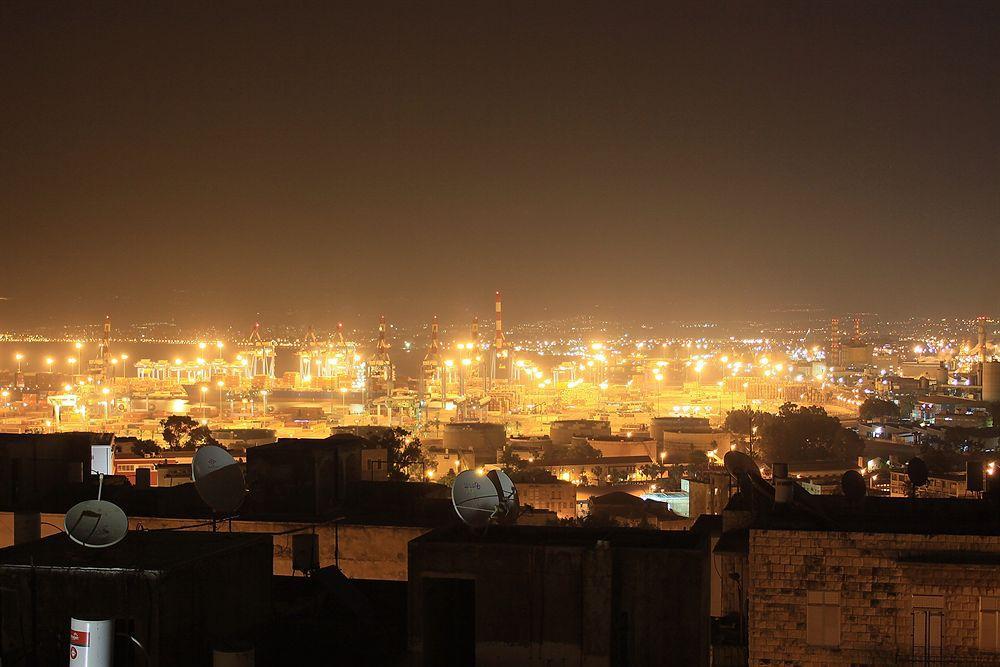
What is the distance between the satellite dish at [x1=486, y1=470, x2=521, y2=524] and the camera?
2.57 meters

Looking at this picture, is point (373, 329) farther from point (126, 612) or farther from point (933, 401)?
point (126, 612)

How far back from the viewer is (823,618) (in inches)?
110

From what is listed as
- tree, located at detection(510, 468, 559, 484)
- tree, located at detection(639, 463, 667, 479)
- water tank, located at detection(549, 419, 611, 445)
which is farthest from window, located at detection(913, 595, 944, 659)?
water tank, located at detection(549, 419, 611, 445)

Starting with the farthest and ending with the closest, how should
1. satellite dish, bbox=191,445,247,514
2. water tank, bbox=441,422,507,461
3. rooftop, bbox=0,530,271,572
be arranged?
water tank, bbox=441,422,507,461, satellite dish, bbox=191,445,247,514, rooftop, bbox=0,530,271,572

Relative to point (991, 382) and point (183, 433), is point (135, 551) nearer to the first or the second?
point (183, 433)

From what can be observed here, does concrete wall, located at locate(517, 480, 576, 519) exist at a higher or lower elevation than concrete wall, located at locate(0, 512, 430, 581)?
lower

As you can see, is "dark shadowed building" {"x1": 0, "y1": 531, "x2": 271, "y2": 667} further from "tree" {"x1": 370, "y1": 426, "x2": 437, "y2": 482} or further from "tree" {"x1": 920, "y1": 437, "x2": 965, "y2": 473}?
"tree" {"x1": 920, "y1": 437, "x2": 965, "y2": 473}

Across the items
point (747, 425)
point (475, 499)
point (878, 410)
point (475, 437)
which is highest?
point (475, 499)

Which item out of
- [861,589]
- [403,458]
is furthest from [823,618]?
[403,458]

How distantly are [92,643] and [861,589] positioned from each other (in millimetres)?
1808

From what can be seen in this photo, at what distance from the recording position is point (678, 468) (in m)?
17.7

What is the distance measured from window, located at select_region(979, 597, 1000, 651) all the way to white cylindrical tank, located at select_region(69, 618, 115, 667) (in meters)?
2.00

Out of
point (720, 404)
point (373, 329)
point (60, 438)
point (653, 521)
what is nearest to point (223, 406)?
point (720, 404)

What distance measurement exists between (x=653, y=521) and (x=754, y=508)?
7581mm
